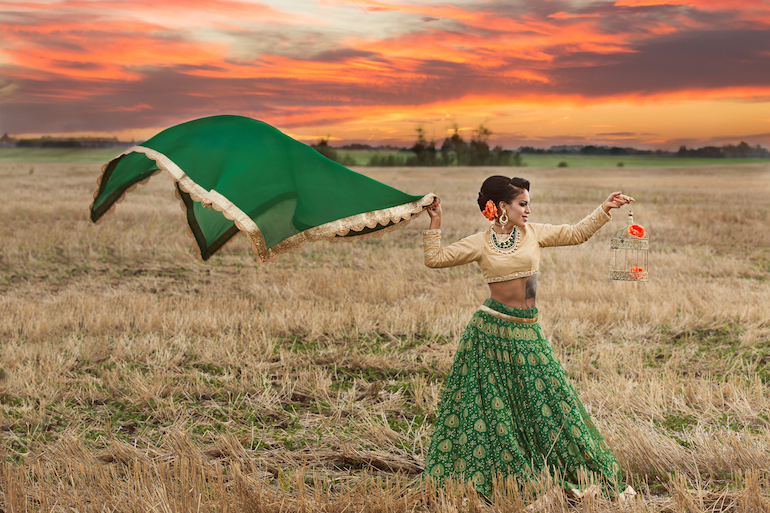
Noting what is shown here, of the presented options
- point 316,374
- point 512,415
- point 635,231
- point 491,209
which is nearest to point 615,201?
point 635,231

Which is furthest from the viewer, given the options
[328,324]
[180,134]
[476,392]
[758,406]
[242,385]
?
[328,324]

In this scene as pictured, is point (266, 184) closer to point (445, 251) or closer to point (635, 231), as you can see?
point (445, 251)

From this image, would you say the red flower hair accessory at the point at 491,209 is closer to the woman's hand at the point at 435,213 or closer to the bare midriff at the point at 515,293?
the woman's hand at the point at 435,213

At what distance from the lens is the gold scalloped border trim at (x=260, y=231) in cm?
351

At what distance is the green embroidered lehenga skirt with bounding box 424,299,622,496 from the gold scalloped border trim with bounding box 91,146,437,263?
839 mm

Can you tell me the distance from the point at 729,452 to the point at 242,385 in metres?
4.57

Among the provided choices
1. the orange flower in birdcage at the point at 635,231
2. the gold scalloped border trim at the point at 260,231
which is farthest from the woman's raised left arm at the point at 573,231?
the gold scalloped border trim at the point at 260,231

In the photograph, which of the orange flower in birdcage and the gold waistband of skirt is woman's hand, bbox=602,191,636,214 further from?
the gold waistband of skirt

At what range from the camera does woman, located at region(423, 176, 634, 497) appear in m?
3.87

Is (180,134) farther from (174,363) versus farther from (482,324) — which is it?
(174,363)

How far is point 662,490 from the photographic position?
445 centimetres

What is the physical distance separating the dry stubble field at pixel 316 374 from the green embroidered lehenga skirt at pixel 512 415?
21cm

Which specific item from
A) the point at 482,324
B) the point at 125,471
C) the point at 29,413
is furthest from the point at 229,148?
the point at 29,413

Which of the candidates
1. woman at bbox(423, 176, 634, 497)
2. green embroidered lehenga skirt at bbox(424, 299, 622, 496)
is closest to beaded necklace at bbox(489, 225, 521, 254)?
woman at bbox(423, 176, 634, 497)
